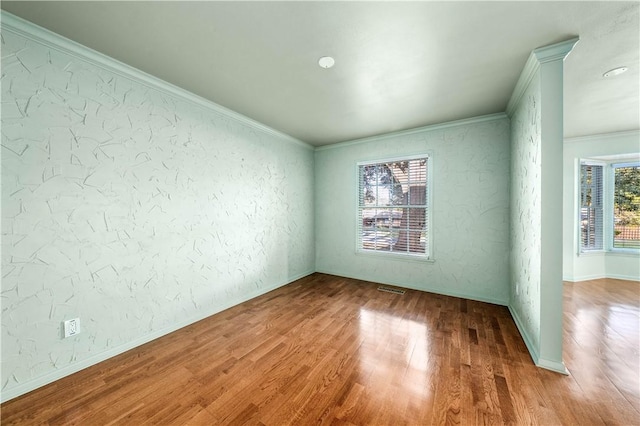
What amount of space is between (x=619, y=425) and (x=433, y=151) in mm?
3067

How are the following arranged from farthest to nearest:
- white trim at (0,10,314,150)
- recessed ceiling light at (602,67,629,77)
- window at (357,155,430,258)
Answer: window at (357,155,430,258), recessed ceiling light at (602,67,629,77), white trim at (0,10,314,150)

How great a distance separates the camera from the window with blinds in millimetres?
4242

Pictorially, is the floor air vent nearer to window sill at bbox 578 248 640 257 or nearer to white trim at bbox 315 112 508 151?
white trim at bbox 315 112 508 151

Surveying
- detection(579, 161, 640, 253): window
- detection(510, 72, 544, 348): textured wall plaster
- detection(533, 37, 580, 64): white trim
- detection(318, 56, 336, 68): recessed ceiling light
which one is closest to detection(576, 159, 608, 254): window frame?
detection(579, 161, 640, 253): window

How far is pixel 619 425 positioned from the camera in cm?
137

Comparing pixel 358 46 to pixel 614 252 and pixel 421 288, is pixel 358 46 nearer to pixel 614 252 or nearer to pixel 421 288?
pixel 421 288

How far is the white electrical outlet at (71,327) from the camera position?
1.77 metres

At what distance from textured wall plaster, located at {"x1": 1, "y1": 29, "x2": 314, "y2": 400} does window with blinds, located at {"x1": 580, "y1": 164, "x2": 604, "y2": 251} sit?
234 inches

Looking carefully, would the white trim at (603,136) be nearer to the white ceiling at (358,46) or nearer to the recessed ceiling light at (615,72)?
the white ceiling at (358,46)

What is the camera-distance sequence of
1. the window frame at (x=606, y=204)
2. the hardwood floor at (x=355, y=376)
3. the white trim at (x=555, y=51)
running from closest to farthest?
the hardwood floor at (x=355, y=376)
the white trim at (x=555, y=51)
the window frame at (x=606, y=204)

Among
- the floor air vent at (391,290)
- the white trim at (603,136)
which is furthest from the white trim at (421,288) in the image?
the white trim at (603,136)

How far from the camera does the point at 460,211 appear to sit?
3.36 m

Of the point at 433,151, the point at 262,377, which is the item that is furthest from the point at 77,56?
the point at 433,151

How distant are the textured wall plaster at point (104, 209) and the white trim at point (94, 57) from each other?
0.04 metres
